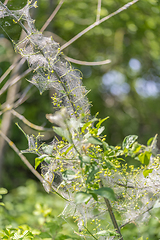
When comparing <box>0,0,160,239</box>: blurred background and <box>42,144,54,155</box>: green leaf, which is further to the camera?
<box>0,0,160,239</box>: blurred background

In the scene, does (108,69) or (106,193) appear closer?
(106,193)

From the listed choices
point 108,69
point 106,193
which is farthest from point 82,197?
point 108,69

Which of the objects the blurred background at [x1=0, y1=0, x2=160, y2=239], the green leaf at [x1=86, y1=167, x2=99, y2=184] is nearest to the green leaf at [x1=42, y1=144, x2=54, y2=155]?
the green leaf at [x1=86, y1=167, x2=99, y2=184]

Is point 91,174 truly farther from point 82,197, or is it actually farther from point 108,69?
point 108,69

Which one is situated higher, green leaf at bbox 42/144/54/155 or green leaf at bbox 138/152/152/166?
green leaf at bbox 42/144/54/155

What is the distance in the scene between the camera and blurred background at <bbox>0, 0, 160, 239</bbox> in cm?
206

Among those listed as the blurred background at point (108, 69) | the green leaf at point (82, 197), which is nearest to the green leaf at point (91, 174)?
the green leaf at point (82, 197)

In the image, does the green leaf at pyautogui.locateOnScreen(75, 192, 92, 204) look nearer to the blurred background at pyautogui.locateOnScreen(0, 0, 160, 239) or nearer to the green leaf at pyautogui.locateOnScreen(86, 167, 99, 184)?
the green leaf at pyautogui.locateOnScreen(86, 167, 99, 184)

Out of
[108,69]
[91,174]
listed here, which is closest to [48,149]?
[91,174]

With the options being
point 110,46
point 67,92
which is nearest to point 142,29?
point 110,46

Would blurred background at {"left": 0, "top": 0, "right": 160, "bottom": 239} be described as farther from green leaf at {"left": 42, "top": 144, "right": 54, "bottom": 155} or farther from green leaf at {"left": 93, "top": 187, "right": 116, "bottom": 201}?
green leaf at {"left": 93, "top": 187, "right": 116, "bottom": 201}

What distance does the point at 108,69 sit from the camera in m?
3.44

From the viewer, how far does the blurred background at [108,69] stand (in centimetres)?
206

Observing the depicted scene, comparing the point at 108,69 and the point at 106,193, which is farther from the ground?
the point at 106,193
